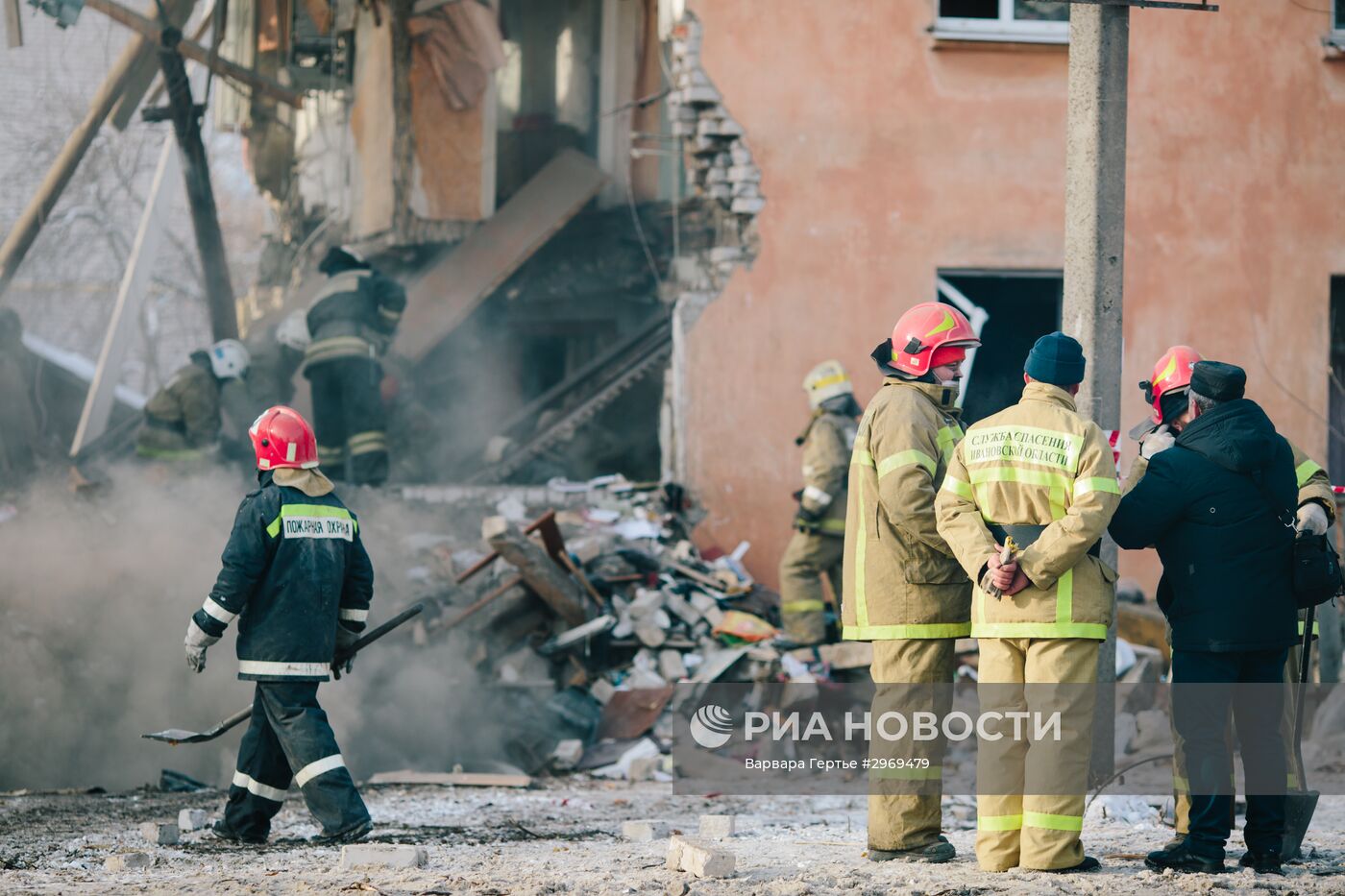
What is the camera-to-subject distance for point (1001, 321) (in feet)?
38.6

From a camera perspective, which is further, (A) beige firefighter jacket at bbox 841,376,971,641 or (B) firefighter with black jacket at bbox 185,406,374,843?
(B) firefighter with black jacket at bbox 185,406,374,843

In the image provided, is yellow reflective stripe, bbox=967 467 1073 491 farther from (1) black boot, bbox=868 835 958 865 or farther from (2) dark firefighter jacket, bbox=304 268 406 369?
(2) dark firefighter jacket, bbox=304 268 406 369

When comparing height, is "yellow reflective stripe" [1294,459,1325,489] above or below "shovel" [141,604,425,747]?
above

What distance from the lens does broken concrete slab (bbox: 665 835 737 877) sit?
508cm

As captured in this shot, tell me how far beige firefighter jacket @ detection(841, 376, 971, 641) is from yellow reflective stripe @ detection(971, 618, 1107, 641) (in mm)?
292

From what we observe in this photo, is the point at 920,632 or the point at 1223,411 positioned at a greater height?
the point at 1223,411

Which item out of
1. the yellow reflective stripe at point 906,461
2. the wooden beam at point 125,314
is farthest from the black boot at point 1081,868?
the wooden beam at point 125,314

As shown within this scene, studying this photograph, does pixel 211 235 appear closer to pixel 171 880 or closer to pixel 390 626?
pixel 390 626

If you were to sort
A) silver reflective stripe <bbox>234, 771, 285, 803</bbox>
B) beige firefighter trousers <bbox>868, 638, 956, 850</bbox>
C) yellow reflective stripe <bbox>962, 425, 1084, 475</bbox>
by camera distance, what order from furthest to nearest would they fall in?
→ silver reflective stripe <bbox>234, 771, 285, 803</bbox> < beige firefighter trousers <bbox>868, 638, 956, 850</bbox> < yellow reflective stripe <bbox>962, 425, 1084, 475</bbox>

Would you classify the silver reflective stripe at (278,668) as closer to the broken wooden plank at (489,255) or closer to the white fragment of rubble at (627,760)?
the white fragment of rubble at (627,760)

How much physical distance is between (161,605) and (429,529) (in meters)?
2.13

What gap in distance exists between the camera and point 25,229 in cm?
1362

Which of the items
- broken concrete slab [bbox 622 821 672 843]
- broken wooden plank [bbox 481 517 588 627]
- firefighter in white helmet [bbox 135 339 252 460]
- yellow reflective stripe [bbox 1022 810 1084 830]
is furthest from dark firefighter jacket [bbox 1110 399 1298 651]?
firefighter in white helmet [bbox 135 339 252 460]

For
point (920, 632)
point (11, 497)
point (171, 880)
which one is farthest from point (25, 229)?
point (920, 632)
